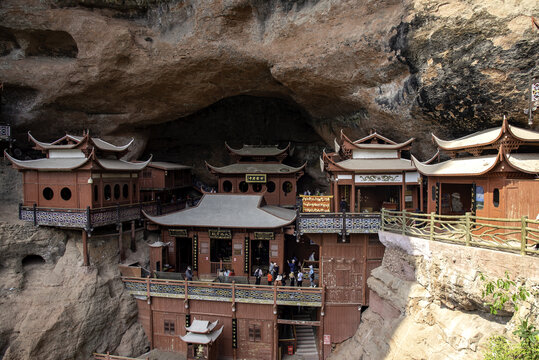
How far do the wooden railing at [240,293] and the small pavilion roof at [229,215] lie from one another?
3196mm

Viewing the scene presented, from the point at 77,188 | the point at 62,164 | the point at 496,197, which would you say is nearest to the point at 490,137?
the point at 496,197

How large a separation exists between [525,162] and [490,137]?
1.59 m

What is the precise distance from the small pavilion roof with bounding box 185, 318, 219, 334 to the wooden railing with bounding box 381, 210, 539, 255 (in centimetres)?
913

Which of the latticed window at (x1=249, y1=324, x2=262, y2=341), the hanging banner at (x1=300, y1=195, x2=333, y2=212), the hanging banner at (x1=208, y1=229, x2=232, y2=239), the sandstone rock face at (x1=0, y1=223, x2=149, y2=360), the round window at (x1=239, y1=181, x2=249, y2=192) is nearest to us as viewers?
the sandstone rock face at (x1=0, y1=223, x2=149, y2=360)

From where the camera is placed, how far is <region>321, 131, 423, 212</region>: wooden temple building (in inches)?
661

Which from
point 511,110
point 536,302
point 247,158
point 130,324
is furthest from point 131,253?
point 511,110

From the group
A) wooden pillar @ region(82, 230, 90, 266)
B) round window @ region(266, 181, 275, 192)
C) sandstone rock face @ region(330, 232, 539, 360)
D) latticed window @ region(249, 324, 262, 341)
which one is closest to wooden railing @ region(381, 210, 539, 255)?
sandstone rock face @ region(330, 232, 539, 360)

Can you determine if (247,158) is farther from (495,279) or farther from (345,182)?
(495,279)

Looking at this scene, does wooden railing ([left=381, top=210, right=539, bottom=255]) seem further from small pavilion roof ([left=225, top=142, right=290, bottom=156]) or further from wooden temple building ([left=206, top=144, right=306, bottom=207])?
small pavilion roof ([left=225, top=142, right=290, bottom=156])

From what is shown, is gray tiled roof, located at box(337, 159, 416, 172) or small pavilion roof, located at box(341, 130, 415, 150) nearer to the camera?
gray tiled roof, located at box(337, 159, 416, 172)

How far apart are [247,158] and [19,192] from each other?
15.2m

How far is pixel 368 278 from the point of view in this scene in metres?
16.1

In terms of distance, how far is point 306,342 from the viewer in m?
17.7

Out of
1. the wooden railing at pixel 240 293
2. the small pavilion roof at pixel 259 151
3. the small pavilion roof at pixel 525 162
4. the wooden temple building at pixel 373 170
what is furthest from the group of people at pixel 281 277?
the small pavilion roof at pixel 525 162
